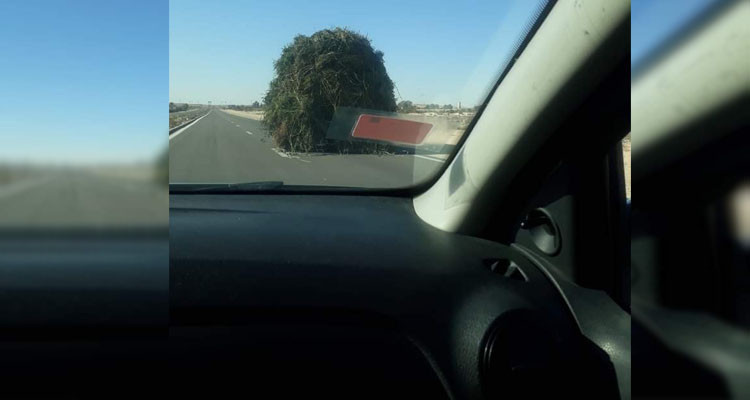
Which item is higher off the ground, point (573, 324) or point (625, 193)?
point (625, 193)

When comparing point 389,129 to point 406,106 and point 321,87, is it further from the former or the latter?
point 321,87

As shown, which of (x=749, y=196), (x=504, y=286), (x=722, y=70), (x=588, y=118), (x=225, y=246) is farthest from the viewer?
(x=225, y=246)

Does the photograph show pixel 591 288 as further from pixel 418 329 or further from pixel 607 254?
pixel 418 329

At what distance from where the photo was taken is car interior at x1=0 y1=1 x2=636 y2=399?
2906 millimetres

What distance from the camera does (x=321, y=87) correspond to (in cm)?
405

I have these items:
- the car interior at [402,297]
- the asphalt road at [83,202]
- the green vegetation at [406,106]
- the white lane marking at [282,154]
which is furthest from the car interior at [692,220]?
the white lane marking at [282,154]

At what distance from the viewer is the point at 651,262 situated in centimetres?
141

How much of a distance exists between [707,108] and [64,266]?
275 centimetres

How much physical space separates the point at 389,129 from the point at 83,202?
2.13m

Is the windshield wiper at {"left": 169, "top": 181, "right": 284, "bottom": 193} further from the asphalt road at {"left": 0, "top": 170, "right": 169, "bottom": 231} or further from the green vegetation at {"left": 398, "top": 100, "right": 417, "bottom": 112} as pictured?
the asphalt road at {"left": 0, "top": 170, "right": 169, "bottom": 231}

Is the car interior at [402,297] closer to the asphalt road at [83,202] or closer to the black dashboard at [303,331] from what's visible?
the black dashboard at [303,331]

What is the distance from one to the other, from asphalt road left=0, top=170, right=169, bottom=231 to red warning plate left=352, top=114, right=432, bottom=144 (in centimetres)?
184

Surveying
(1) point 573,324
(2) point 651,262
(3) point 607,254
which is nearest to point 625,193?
(3) point 607,254

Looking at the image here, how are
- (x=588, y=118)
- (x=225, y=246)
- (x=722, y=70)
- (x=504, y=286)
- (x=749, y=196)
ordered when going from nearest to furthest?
(x=749, y=196) < (x=722, y=70) < (x=588, y=118) < (x=504, y=286) < (x=225, y=246)
